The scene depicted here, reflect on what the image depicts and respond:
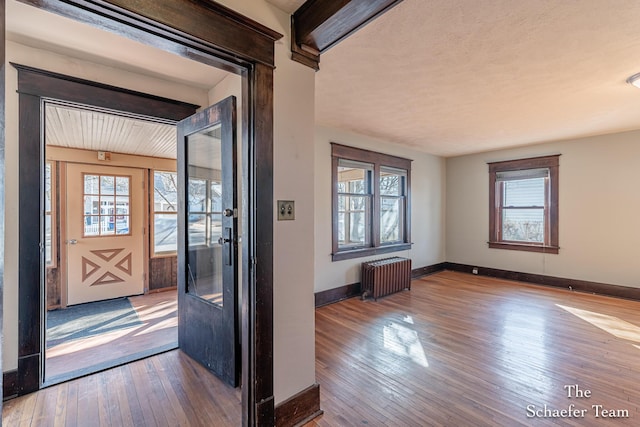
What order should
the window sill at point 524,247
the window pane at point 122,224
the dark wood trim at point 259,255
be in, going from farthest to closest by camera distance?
the window sill at point 524,247 < the window pane at point 122,224 < the dark wood trim at point 259,255

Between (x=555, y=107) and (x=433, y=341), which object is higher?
(x=555, y=107)

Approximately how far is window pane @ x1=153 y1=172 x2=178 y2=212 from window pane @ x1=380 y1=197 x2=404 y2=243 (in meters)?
3.71

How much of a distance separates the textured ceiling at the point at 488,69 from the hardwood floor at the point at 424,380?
7.98 ft

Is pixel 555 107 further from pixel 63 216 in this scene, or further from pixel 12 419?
pixel 63 216

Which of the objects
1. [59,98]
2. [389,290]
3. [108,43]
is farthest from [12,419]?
[389,290]

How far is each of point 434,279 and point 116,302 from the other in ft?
17.5

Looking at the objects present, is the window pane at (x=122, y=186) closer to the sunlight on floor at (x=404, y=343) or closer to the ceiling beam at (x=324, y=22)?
the ceiling beam at (x=324, y=22)

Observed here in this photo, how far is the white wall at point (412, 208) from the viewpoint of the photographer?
398 centimetres

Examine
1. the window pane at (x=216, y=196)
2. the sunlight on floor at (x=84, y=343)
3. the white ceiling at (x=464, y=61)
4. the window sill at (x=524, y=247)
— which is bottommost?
the sunlight on floor at (x=84, y=343)

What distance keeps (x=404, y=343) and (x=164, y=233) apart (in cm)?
434

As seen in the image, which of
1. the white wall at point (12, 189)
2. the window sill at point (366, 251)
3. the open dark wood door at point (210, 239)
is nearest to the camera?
the white wall at point (12, 189)

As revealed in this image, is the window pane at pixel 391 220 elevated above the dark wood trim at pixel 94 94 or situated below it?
below

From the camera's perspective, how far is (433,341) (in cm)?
285

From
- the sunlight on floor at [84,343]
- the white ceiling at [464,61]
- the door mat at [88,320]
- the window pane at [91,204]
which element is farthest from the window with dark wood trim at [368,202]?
the window pane at [91,204]
